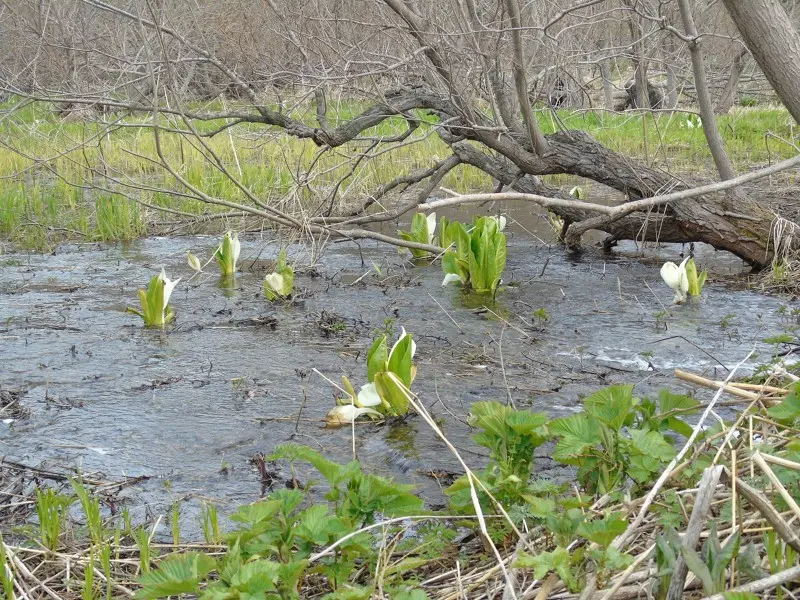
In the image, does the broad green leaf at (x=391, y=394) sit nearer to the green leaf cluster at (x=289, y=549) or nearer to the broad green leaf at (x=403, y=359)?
the broad green leaf at (x=403, y=359)

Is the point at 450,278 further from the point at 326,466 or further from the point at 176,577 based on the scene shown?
the point at 176,577

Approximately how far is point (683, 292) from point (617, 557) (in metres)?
4.08

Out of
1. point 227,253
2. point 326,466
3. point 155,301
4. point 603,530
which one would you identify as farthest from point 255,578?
point 227,253

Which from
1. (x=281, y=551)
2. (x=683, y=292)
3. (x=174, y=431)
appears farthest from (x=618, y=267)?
(x=281, y=551)

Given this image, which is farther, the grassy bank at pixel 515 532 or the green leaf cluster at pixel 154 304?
the green leaf cluster at pixel 154 304

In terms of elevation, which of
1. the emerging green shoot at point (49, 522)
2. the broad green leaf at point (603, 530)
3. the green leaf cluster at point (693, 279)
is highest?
the broad green leaf at point (603, 530)

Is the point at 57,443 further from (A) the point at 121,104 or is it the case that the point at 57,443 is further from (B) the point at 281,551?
(A) the point at 121,104

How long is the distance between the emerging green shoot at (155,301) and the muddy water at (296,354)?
3.9 inches

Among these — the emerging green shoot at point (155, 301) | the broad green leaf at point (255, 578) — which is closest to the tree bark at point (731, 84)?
the emerging green shoot at point (155, 301)

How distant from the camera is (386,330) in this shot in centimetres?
Answer: 509

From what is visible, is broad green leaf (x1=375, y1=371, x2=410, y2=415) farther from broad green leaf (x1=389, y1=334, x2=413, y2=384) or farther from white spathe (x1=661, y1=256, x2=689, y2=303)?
white spathe (x1=661, y1=256, x2=689, y2=303)

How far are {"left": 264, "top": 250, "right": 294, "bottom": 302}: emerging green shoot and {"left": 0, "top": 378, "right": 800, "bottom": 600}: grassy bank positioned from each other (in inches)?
118

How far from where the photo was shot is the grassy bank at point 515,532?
6.27 ft

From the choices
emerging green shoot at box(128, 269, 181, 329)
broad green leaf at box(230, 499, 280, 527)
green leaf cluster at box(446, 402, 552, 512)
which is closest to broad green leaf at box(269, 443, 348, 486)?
broad green leaf at box(230, 499, 280, 527)
